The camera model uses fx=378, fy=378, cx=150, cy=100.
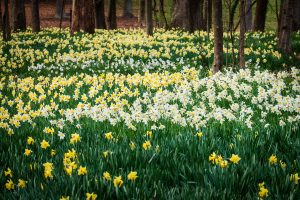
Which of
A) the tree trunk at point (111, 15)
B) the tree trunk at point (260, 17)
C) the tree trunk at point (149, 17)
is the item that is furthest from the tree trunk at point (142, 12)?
the tree trunk at point (149, 17)

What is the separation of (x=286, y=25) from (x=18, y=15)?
48.1 ft

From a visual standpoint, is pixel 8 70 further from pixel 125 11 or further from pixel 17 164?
pixel 125 11

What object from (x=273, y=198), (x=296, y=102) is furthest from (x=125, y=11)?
(x=273, y=198)

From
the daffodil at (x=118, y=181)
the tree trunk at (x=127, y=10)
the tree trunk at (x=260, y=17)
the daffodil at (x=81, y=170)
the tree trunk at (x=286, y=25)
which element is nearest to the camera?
the daffodil at (x=118, y=181)

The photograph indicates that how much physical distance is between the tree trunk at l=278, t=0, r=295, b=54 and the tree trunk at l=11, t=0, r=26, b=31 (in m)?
13.8

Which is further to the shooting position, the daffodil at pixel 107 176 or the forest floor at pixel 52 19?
the forest floor at pixel 52 19

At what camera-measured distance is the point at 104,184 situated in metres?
2.83

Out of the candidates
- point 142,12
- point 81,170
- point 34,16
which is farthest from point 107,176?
point 142,12

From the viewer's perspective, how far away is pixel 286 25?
10008mm

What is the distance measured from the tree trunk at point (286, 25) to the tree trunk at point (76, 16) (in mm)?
8370

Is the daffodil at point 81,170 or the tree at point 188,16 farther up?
the tree at point 188,16

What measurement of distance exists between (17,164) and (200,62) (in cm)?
678

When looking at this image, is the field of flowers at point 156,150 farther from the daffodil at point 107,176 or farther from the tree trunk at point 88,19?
the tree trunk at point 88,19

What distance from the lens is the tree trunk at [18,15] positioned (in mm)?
19391
